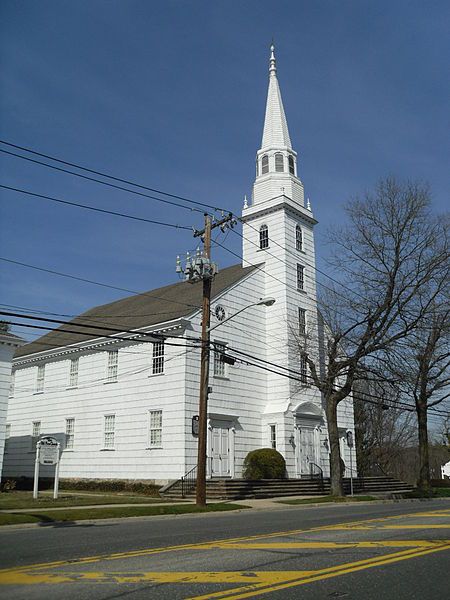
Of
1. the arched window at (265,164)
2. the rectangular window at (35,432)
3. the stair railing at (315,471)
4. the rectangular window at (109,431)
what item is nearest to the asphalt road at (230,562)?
the rectangular window at (109,431)

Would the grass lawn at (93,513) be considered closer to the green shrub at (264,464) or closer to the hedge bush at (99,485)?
the hedge bush at (99,485)

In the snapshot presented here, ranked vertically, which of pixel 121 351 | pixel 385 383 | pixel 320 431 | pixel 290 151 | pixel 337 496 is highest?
pixel 290 151

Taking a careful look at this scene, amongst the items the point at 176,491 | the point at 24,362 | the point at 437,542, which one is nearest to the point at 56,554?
the point at 437,542

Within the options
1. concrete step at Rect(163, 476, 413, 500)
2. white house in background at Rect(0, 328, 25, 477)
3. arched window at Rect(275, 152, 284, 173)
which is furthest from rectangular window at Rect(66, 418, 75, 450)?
arched window at Rect(275, 152, 284, 173)

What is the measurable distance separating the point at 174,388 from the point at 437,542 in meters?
19.2

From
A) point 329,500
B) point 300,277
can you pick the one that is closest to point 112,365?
point 300,277

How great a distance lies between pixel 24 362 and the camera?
38094 mm

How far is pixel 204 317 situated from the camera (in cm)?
2180

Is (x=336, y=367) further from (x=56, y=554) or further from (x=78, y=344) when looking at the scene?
(x=56, y=554)

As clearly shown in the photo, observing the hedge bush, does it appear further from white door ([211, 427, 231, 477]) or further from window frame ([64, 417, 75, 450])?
white door ([211, 427, 231, 477])

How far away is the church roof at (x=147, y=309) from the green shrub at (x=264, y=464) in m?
7.97

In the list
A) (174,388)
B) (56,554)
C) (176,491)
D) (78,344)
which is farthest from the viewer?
(78,344)

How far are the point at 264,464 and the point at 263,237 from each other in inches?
537

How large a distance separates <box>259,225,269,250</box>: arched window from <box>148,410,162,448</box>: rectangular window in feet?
40.2
